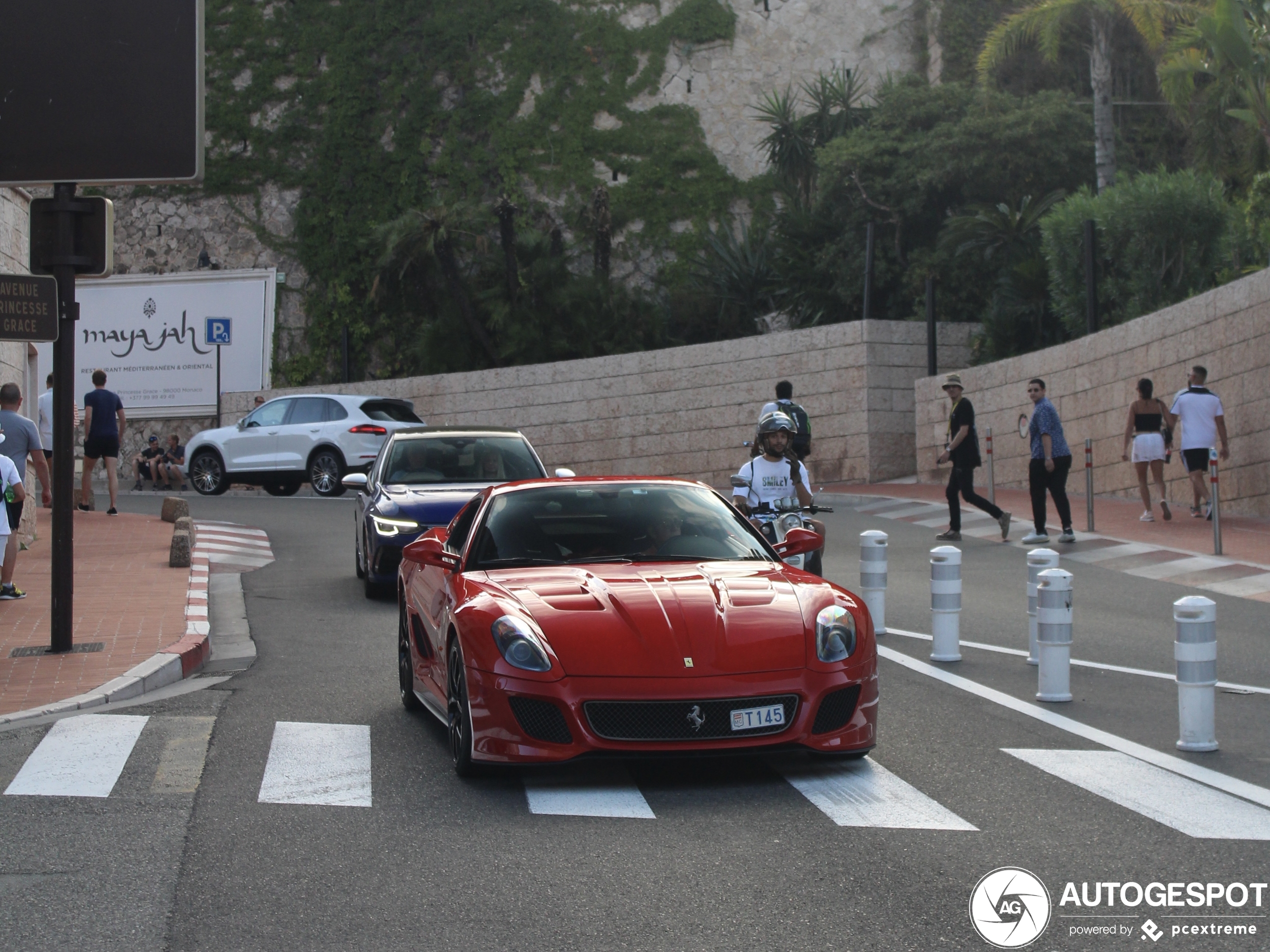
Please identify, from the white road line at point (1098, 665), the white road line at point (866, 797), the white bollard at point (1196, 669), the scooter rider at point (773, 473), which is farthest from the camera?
the scooter rider at point (773, 473)

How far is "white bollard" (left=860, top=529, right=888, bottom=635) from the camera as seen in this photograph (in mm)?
10891

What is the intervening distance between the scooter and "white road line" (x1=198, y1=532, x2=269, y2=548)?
9.47 meters

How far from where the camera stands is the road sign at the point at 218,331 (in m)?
37.9

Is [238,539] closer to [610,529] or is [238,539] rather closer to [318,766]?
[610,529]

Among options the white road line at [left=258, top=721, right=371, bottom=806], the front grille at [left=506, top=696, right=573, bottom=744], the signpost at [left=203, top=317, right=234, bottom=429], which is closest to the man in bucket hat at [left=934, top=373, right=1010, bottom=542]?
the white road line at [left=258, top=721, right=371, bottom=806]

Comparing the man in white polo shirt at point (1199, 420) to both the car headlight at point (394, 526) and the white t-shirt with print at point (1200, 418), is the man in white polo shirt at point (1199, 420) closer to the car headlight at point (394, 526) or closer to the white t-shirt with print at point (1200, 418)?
the white t-shirt with print at point (1200, 418)

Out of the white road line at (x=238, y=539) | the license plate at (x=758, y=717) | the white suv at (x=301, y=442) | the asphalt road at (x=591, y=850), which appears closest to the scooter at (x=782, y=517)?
the asphalt road at (x=591, y=850)

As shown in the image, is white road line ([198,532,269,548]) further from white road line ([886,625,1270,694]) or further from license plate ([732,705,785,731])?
license plate ([732,705,785,731])

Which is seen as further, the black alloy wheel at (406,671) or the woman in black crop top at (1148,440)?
the woman in black crop top at (1148,440)

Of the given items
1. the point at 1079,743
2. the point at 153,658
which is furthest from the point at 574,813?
the point at 153,658

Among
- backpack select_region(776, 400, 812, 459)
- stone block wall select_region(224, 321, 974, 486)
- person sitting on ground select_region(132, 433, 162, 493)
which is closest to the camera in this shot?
backpack select_region(776, 400, 812, 459)

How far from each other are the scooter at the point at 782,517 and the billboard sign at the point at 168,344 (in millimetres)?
31152

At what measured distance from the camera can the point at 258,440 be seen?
1087 inches

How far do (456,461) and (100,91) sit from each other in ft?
16.6
